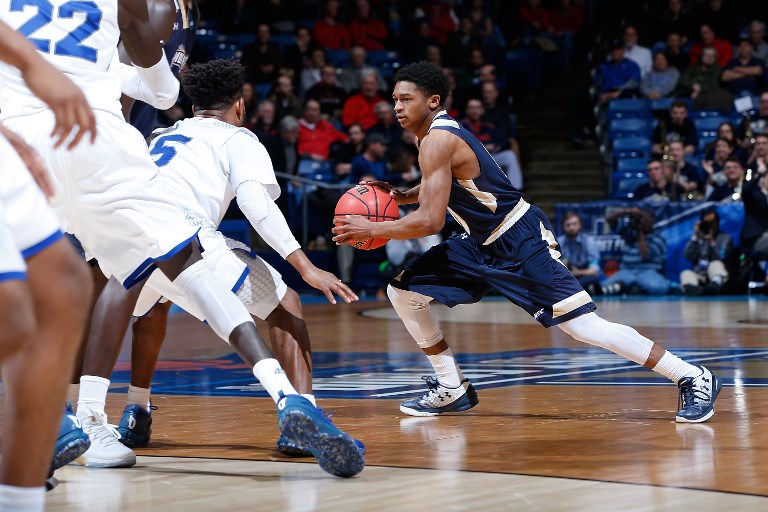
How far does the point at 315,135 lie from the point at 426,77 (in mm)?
10384

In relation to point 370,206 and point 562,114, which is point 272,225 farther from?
point 562,114

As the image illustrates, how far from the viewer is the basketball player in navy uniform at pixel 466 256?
18.2 ft

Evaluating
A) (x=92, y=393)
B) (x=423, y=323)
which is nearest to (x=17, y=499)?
(x=92, y=393)

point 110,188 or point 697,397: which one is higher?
point 110,188

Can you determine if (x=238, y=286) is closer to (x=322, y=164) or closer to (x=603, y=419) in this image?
(x=603, y=419)

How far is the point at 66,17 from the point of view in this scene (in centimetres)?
416

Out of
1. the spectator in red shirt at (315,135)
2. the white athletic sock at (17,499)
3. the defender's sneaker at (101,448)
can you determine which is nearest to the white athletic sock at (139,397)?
the defender's sneaker at (101,448)

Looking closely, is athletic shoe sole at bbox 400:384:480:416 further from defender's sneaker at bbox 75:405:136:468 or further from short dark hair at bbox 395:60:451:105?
defender's sneaker at bbox 75:405:136:468

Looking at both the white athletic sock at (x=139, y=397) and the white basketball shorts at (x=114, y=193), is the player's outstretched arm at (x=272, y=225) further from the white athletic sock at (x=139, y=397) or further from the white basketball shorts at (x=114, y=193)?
the white athletic sock at (x=139, y=397)

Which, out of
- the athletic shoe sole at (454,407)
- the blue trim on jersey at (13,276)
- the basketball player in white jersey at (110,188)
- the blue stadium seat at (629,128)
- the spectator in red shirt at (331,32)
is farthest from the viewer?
the spectator in red shirt at (331,32)

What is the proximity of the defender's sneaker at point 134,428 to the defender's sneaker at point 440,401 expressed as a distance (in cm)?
129

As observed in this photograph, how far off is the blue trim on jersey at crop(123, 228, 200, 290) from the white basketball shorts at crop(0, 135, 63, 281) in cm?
129

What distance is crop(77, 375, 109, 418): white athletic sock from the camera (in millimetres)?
4568

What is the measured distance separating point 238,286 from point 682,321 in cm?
666
